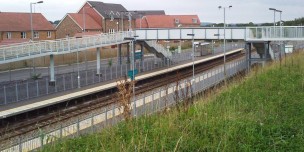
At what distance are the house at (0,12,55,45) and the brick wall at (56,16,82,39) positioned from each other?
237 inches

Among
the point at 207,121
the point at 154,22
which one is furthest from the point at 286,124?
the point at 154,22

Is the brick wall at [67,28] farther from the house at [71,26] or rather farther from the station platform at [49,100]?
the station platform at [49,100]

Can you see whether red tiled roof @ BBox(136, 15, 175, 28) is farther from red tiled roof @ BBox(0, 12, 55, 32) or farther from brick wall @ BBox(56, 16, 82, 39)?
red tiled roof @ BBox(0, 12, 55, 32)

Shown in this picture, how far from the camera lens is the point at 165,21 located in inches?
3693

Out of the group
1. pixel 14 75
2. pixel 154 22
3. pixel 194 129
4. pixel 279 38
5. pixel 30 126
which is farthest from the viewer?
pixel 154 22

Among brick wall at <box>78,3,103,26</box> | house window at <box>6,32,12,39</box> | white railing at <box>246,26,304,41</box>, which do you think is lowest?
white railing at <box>246,26,304,41</box>

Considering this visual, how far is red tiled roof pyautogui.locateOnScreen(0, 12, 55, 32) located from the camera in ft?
182

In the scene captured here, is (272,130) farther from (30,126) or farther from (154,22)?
(154,22)

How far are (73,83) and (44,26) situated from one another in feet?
98.1

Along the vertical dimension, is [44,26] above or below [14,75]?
above

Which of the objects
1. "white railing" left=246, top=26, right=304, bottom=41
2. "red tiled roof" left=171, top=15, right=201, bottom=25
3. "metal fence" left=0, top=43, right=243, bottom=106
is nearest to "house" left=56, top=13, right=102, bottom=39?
"metal fence" left=0, top=43, right=243, bottom=106

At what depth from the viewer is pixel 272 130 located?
1011cm

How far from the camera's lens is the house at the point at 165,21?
297 feet

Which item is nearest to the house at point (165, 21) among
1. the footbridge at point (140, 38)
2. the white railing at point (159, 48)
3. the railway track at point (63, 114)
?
the white railing at point (159, 48)
